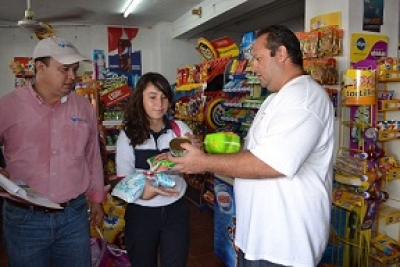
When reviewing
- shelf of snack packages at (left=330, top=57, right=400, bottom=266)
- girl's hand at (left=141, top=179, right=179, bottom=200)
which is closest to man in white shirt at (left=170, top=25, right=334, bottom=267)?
girl's hand at (left=141, top=179, right=179, bottom=200)

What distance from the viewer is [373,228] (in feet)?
11.4

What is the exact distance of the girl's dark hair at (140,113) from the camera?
210cm

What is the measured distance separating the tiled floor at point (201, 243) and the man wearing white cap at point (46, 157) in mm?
2018

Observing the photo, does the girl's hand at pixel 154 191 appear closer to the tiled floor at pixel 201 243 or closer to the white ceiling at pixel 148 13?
the tiled floor at pixel 201 243

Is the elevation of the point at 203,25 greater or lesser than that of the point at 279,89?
greater

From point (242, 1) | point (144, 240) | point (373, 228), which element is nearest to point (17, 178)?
point (144, 240)

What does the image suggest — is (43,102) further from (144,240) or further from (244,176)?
(244,176)

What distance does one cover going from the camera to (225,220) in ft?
11.4

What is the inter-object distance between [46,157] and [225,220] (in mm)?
1992

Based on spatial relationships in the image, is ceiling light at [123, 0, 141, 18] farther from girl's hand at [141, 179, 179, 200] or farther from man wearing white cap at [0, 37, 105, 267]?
girl's hand at [141, 179, 179, 200]

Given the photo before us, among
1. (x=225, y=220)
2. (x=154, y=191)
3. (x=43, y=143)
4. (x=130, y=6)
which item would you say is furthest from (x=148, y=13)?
(x=154, y=191)

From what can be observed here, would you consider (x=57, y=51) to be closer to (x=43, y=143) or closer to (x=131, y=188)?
(x=43, y=143)

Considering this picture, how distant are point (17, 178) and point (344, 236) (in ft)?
9.06

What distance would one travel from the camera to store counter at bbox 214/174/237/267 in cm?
334
